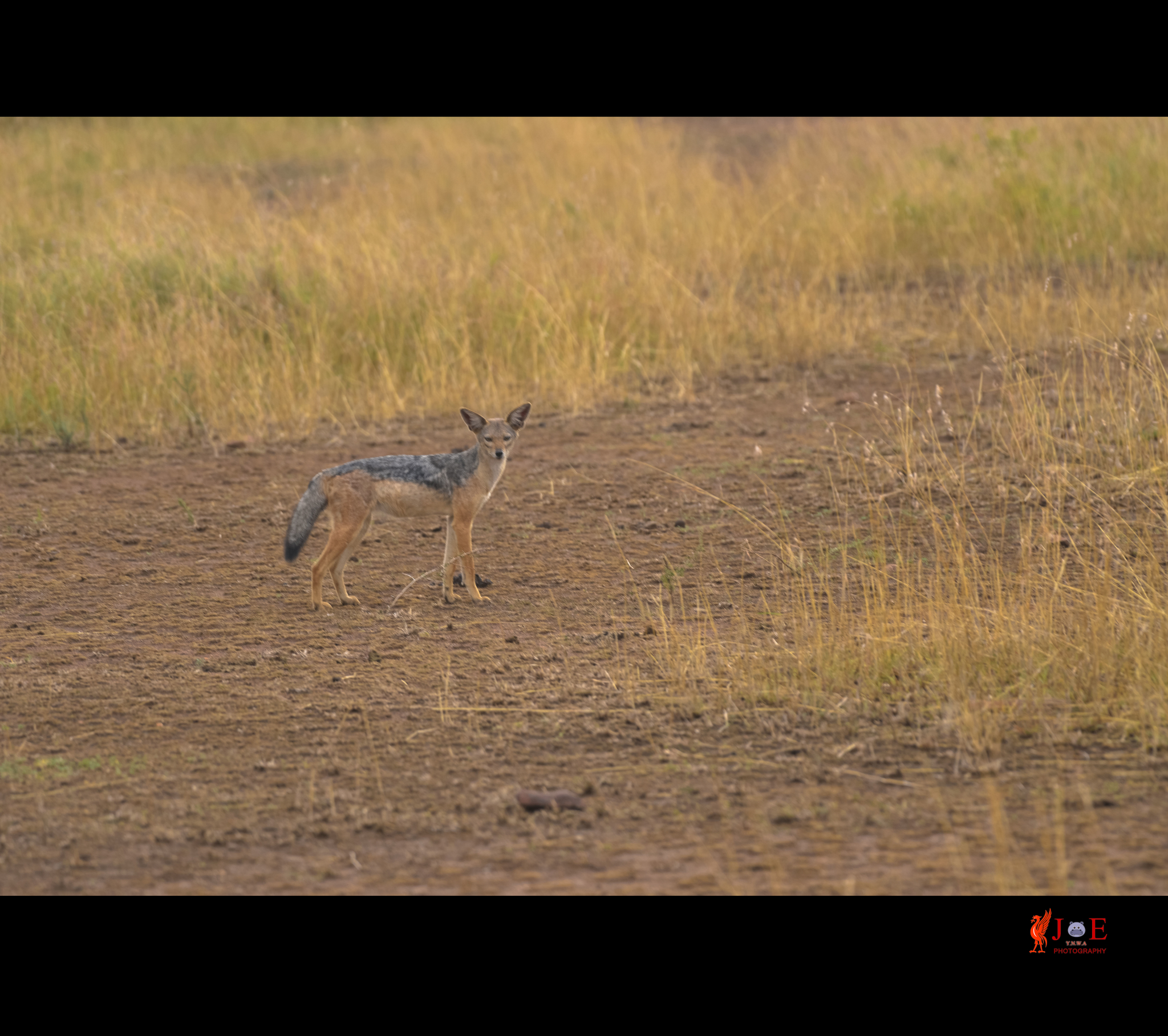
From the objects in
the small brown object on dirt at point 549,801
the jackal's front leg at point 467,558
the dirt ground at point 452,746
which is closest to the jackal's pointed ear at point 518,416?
the jackal's front leg at point 467,558

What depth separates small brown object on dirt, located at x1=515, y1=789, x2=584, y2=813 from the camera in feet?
15.5

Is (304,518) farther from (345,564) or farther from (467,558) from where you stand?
(467,558)

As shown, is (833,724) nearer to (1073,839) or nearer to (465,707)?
(1073,839)

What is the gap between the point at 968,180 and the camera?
47.9 feet

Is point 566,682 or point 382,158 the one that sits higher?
point 382,158

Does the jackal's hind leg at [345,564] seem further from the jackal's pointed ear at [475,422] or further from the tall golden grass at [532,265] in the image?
the tall golden grass at [532,265]

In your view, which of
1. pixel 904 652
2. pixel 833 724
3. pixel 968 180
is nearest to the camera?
pixel 833 724

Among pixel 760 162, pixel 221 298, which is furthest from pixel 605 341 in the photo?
pixel 760 162

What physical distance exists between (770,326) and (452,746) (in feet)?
24.9

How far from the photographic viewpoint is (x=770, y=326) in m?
12.1

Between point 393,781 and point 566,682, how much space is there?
117 centimetres

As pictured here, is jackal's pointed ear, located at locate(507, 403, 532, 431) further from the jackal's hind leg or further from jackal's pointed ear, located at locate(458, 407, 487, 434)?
the jackal's hind leg

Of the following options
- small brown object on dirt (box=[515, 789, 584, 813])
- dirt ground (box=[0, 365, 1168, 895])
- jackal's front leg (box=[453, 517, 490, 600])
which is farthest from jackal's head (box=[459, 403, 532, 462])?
small brown object on dirt (box=[515, 789, 584, 813])

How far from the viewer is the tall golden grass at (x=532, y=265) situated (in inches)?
439
